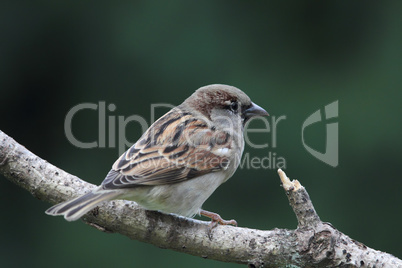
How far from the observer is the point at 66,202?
9.02 ft

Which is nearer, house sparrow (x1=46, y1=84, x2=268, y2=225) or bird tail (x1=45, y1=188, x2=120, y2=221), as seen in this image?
bird tail (x1=45, y1=188, x2=120, y2=221)

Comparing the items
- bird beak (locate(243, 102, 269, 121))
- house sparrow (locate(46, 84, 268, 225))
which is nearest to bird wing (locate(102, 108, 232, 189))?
house sparrow (locate(46, 84, 268, 225))

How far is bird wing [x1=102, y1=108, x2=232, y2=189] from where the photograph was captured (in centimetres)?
310

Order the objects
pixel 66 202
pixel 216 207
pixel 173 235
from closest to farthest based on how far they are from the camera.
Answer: pixel 66 202 → pixel 173 235 → pixel 216 207

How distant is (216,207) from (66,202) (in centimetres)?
252

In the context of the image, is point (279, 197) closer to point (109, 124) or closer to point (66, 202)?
point (109, 124)

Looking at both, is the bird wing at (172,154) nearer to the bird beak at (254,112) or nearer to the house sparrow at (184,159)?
the house sparrow at (184,159)

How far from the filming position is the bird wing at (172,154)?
310 cm

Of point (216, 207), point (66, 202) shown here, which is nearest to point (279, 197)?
point (216, 207)

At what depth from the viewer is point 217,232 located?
2963mm

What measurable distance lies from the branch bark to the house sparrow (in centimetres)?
10

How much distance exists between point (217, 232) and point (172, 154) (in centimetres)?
59

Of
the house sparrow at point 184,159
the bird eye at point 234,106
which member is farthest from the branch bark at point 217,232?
the bird eye at point 234,106

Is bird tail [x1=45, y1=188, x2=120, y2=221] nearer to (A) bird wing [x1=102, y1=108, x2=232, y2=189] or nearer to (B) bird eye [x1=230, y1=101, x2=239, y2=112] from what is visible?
(A) bird wing [x1=102, y1=108, x2=232, y2=189]
